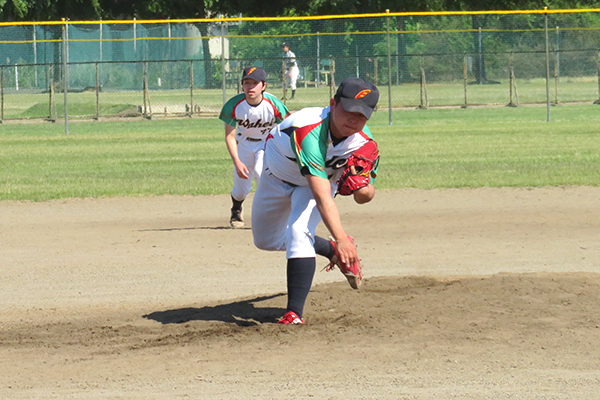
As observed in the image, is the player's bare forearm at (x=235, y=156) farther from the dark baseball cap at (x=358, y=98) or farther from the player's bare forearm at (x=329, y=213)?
the dark baseball cap at (x=358, y=98)

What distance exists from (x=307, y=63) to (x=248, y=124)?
14.6 metres

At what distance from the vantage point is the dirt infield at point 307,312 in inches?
167

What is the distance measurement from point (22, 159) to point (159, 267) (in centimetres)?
893

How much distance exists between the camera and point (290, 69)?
23078 mm

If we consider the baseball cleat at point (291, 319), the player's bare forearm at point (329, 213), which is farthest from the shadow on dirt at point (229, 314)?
the player's bare forearm at point (329, 213)

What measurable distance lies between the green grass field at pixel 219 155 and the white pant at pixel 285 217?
6255 millimetres

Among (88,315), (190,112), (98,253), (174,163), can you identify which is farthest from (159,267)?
(190,112)

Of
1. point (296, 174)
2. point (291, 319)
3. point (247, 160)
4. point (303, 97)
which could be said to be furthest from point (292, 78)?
point (291, 319)

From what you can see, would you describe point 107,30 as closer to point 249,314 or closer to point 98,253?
point 98,253

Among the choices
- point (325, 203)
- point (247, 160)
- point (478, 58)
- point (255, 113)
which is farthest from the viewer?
point (478, 58)

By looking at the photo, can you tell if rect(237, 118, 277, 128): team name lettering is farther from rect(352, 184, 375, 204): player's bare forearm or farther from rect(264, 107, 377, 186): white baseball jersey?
rect(352, 184, 375, 204): player's bare forearm

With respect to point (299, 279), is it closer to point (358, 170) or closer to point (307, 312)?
point (307, 312)

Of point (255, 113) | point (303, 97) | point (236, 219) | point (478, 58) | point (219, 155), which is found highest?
point (478, 58)

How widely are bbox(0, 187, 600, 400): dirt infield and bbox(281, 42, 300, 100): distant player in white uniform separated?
1349 cm
